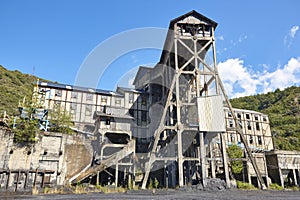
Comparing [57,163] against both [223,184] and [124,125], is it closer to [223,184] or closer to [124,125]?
[124,125]

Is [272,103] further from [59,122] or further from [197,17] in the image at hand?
[59,122]

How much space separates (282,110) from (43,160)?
228 feet

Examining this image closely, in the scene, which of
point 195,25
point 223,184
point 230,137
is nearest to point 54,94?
point 195,25

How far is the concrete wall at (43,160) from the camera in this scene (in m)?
18.3

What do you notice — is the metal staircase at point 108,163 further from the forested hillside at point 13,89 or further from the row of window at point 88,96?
the forested hillside at point 13,89

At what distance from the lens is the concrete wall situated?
18.3 meters

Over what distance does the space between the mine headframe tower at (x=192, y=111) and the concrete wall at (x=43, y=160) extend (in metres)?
7.31

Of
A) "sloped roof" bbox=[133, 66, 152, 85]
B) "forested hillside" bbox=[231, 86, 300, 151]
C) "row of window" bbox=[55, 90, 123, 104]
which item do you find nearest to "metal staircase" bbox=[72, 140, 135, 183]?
"row of window" bbox=[55, 90, 123, 104]

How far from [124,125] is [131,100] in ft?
17.6

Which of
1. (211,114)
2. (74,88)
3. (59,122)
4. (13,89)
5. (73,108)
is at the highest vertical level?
(13,89)

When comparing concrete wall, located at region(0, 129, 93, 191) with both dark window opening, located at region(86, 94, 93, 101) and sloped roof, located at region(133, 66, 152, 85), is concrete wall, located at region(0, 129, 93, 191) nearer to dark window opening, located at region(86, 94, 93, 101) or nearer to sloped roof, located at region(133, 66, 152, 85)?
dark window opening, located at region(86, 94, 93, 101)

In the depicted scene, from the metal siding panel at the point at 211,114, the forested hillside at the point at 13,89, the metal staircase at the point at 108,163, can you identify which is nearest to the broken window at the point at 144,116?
the metal staircase at the point at 108,163

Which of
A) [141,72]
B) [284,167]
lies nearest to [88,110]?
[141,72]

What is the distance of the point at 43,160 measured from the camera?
2045 cm
